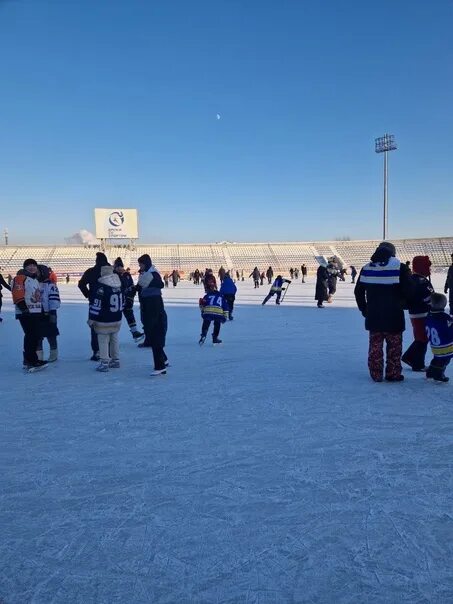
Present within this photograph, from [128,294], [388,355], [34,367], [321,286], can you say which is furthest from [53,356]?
[321,286]

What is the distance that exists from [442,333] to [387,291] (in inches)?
26.7

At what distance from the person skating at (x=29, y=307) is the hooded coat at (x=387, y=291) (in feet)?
12.6

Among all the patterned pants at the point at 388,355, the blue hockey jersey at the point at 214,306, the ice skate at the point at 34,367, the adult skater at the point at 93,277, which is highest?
the adult skater at the point at 93,277

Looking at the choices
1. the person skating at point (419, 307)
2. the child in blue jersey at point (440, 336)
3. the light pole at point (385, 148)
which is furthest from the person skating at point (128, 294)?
the light pole at point (385, 148)

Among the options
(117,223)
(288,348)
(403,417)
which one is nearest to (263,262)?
(117,223)

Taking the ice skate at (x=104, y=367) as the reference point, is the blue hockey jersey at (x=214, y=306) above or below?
above

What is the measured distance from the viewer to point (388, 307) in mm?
4293

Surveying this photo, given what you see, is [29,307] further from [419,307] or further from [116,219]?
[116,219]

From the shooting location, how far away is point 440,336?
4312 mm

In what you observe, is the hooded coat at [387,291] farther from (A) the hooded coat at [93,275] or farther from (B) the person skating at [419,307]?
(A) the hooded coat at [93,275]

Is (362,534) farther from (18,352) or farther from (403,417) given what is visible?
(18,352)

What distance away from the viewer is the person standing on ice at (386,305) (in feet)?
14.1

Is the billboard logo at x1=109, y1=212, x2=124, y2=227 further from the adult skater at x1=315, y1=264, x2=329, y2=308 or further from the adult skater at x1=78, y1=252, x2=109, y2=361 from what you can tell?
the adult skater at x1=78, y1=252, x2=109, y2=361

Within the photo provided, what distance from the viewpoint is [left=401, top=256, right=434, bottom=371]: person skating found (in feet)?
15.1
